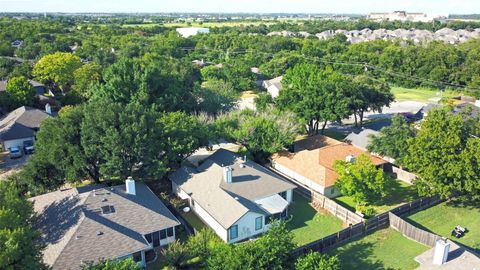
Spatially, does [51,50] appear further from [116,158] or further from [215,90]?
[116,158]

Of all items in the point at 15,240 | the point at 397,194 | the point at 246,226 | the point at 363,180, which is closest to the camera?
the point at 15,240

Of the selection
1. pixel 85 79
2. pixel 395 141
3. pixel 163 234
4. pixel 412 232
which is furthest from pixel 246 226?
pixel 85 79

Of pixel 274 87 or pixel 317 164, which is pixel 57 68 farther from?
pixel 317 164

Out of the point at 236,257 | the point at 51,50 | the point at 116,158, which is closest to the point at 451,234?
the point at 236,257

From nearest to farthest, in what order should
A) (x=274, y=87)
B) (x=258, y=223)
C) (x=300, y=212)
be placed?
1. (x=258, y=223)
2. (x=300, y=212)
3. (x=274, y=87)

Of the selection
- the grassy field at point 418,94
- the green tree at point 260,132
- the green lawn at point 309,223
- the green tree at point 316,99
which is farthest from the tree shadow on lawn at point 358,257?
the grassy field at point 418,94

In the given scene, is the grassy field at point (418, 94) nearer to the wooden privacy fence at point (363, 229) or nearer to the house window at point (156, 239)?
the wooden privacy fence at point (363, 229)

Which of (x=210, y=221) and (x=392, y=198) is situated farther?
(x=392, y=198)

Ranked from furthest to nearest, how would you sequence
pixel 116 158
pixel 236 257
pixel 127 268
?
pixel 116 158
pixel 236 257
pixel 127 268
